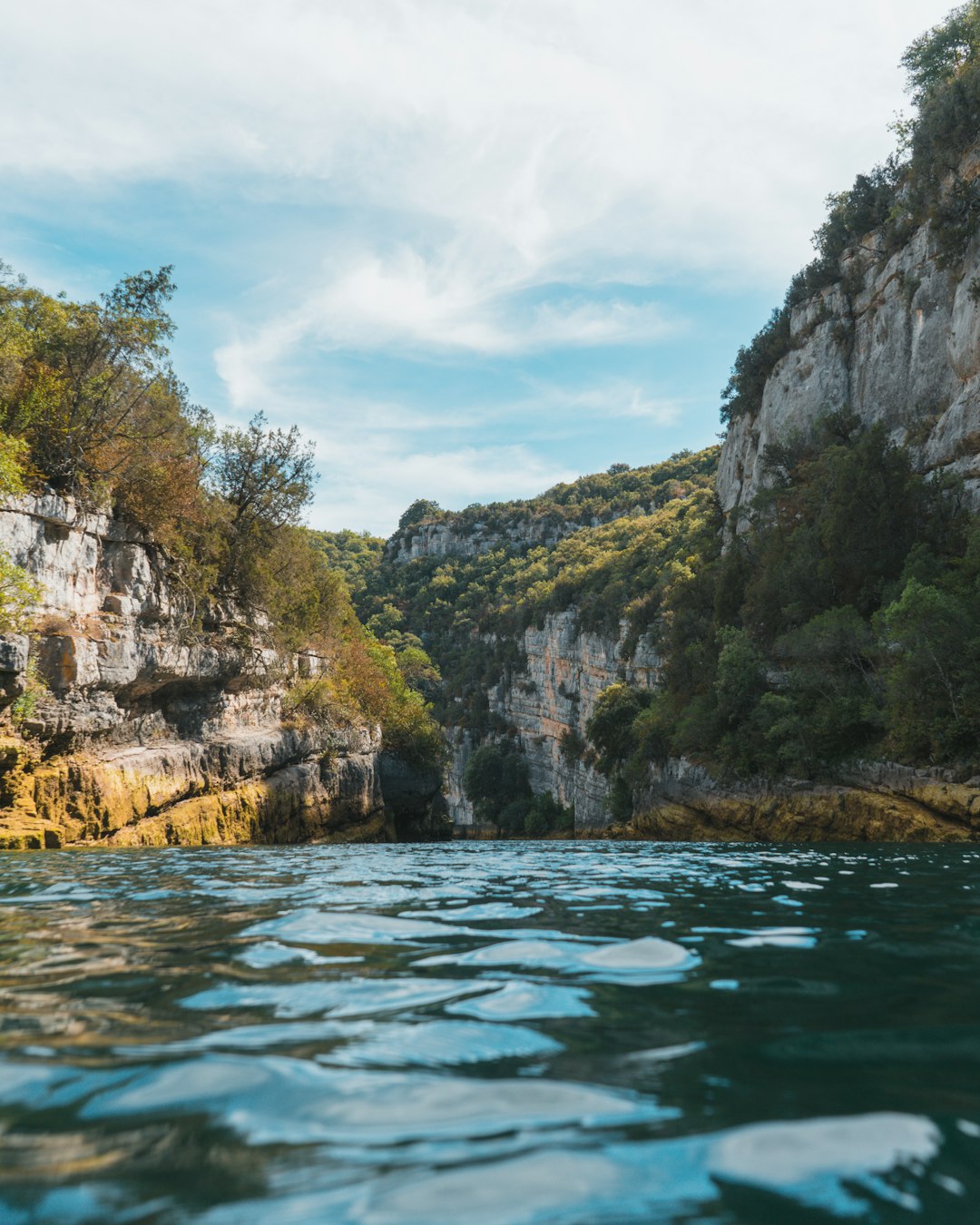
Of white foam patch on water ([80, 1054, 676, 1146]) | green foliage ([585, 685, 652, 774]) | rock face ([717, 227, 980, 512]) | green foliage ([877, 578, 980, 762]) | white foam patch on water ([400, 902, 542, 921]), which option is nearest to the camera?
white foam patch on water ([80, 1054, 676, 1146])

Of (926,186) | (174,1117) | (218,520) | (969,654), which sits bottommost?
(174,1117)

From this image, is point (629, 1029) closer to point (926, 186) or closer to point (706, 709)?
point (706, 709)

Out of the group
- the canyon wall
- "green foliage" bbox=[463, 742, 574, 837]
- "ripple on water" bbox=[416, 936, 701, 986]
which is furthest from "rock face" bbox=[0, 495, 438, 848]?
"green foliage" bbox=[463, 742, 574, 837]

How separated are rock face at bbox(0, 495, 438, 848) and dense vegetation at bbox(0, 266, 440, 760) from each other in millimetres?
821

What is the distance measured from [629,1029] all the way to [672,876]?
23.8 feet

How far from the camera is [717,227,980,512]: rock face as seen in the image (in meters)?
29.2

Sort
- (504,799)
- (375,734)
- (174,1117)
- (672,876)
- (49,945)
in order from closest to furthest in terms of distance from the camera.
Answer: (174,1117) → (49,945) → (672,876) → (375,734) → (504,799)

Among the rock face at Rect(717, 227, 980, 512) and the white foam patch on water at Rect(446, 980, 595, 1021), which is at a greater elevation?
the rock face at Rect(717, 227, 980, 512)

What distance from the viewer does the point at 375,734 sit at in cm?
4225

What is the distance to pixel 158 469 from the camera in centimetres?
2569

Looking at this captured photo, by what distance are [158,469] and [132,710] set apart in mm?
7674

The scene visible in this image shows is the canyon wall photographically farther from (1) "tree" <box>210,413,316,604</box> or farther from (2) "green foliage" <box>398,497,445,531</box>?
(2) "green foliage" <box>398,497,445,531</box>

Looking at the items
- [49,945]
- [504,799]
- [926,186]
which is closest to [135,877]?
[49,945]

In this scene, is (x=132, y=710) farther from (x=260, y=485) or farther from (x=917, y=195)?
(x=917, y=195)
